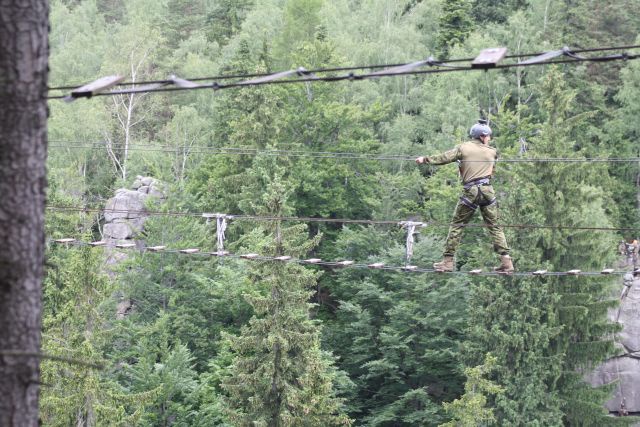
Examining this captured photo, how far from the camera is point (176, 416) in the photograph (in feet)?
111

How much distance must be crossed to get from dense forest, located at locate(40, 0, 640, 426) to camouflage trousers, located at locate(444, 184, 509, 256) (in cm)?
1039

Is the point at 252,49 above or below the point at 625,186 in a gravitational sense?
above

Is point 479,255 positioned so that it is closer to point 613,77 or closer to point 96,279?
point 96,279

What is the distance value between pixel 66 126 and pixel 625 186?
2668 cm

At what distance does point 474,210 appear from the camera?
15078 millimetres

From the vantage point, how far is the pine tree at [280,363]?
3017 centimetres

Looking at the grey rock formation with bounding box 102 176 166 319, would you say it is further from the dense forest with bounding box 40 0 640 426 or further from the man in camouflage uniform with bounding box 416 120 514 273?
the man in camouflage uniform with bounding box 416 120 514 273

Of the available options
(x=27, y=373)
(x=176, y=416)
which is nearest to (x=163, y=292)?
(x=176, y=416)

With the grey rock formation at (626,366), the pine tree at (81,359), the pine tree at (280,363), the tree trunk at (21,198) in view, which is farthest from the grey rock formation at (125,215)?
the tree trunk at (21,198)

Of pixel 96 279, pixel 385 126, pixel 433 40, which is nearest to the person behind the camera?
pixel 96 279

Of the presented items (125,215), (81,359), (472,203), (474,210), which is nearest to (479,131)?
(472,203)

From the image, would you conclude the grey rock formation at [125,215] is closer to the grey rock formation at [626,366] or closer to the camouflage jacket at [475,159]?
the grey rock formation at [626,366]

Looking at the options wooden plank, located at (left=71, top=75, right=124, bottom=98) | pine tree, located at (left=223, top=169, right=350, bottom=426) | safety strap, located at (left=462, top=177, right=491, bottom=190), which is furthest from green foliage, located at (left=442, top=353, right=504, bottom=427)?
wooden plank, located at (left=71, top=75, right=124, bottom=98)

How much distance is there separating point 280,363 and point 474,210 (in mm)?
16229
